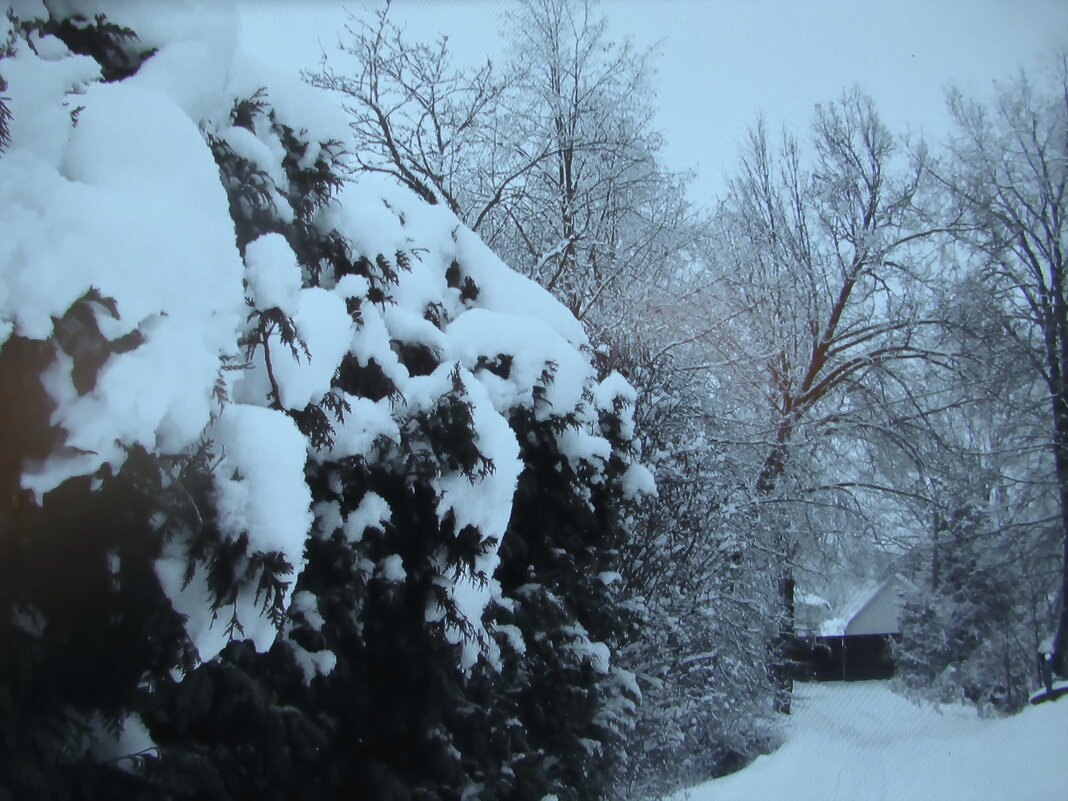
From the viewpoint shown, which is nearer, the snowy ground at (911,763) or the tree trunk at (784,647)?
the snowy ground at (911,763)

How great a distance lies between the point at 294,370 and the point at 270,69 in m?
1.40

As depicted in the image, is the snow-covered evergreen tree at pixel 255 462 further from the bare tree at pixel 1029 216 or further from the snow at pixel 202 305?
the bare tree at pixel 1029 216

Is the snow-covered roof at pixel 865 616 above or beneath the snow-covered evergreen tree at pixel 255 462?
beneath

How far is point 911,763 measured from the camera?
8.80 metres

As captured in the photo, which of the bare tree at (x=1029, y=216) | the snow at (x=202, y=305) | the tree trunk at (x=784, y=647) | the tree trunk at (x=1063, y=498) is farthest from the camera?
the tree trunk at (x=784, y=647)

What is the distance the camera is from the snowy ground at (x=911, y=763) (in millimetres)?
6723

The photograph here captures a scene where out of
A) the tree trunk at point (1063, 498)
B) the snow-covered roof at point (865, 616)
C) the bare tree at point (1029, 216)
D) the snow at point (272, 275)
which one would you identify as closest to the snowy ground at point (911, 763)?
the tree trunk at point (1063, 498)

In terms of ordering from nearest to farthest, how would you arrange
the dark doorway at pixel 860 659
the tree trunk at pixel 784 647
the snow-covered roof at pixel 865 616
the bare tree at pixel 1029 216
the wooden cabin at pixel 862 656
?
the bare tree at pixel 1029 216 → the tree trunk at pixel 784 647 → the wooden cabin at pixel 862 656 → the dark doorway at pixel 860 659 → the snow-covered roof at pixel 865 616

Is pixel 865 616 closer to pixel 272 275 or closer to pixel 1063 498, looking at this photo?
pixel 1063 498

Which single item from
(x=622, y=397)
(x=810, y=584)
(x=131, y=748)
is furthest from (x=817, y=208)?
(x=131, y=748)

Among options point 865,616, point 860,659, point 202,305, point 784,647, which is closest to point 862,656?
point 860,659

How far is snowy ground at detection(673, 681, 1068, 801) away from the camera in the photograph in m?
6.72

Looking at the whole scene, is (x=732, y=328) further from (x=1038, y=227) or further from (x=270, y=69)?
(x=270, y=69)

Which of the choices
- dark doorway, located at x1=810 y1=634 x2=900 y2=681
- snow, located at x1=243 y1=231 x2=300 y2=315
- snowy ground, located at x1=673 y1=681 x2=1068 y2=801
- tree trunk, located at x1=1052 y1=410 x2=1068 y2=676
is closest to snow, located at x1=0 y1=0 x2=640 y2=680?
snow, located at x1=243 y1=231 x2=300 y2=315
